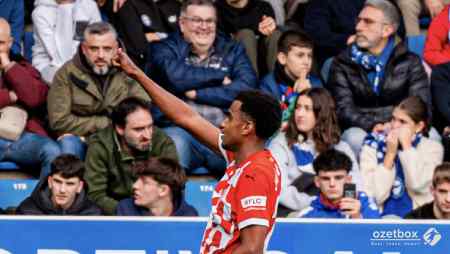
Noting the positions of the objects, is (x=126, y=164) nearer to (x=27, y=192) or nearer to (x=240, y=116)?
(x=27, y=192)

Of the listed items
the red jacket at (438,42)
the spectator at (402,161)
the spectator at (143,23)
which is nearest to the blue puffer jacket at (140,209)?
the spectator at (402,161)

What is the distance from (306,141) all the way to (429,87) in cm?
120

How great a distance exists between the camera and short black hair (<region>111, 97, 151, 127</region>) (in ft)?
28.7

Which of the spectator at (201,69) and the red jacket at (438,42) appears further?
the red jacket at (438,42)

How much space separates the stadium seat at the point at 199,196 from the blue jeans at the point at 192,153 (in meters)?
0.19

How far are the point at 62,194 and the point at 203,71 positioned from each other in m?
1.65

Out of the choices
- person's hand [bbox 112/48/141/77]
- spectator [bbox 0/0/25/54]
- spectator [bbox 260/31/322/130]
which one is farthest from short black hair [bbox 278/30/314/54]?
person's hand [bbox 112/48/141/77]

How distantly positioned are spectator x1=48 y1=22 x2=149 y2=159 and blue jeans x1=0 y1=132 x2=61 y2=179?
0.12 meters

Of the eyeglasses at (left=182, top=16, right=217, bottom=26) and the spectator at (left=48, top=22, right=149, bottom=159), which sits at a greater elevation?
the eyeglasses at (left=182, top=16, right=217, bottom=26)

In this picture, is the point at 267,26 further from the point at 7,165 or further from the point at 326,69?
the point at 7,165

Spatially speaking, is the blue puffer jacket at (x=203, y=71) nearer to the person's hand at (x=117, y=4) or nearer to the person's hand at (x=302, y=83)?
the person's hand at (x=302, y=83)

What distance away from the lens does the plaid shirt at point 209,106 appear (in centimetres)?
943

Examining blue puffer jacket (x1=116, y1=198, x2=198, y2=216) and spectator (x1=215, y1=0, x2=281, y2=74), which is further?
spectator (x1=215, y1=0, x2=281, y2=74)

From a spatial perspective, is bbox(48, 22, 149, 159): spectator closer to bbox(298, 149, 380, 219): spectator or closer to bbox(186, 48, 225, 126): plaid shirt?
bbox(186, 48, 225, 126): plaid shirt
